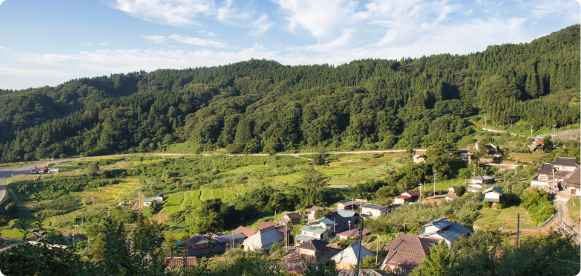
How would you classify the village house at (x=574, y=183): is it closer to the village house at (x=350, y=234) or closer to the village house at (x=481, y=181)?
the village house at (x=481, y=181)

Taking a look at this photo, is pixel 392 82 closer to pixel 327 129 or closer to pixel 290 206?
pixel 327 129

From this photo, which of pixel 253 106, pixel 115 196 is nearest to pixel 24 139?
pixel 115 196

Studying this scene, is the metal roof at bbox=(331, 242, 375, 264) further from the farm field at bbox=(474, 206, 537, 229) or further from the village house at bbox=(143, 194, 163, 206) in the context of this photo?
the village house at bbox=(143, 194, 163, 206)

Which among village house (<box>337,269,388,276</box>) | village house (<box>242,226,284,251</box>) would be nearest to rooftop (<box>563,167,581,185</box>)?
village house (<box>337,269,388,276</box>)

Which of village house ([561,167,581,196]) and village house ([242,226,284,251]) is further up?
village house ([561,167,581,196])

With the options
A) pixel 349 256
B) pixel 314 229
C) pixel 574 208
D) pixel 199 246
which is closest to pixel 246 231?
pixel 199 246
